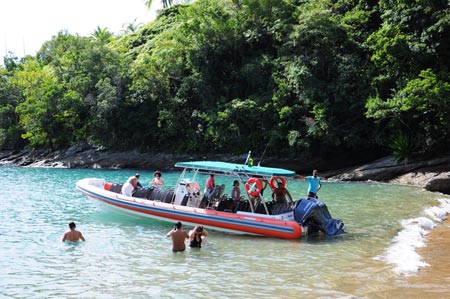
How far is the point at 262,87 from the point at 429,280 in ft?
93.5

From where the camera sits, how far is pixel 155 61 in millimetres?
40969

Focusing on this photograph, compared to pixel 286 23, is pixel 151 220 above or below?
below

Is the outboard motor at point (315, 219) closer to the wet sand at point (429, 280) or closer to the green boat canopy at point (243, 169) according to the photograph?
the green boat canopy at point (243, 169)

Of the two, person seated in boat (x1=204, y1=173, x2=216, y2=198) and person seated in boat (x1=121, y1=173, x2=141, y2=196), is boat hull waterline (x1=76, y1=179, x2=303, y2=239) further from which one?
person seated in boat (x1=204, y1=173, x2=216, y2=198)

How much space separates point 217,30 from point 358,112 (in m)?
13.4

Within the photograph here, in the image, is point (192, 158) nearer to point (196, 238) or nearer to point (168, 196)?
point (168, 196)

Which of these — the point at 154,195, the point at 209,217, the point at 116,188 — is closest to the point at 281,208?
the point at 209,217

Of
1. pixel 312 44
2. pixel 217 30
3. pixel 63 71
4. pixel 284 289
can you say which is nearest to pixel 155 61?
pixel 217 30

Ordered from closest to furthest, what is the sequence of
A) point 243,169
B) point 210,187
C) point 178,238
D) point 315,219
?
point 178,238
point 315,219
point 243,169
point 210,187

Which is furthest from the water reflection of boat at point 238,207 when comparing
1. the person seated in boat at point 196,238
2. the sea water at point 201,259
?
the person seated in boat at point 196,238

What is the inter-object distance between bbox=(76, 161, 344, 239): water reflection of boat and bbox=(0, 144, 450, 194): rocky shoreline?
1169cm

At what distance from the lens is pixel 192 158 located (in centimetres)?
3750

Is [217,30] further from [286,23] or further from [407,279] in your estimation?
[407,279]

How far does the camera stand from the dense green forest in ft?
90.4
